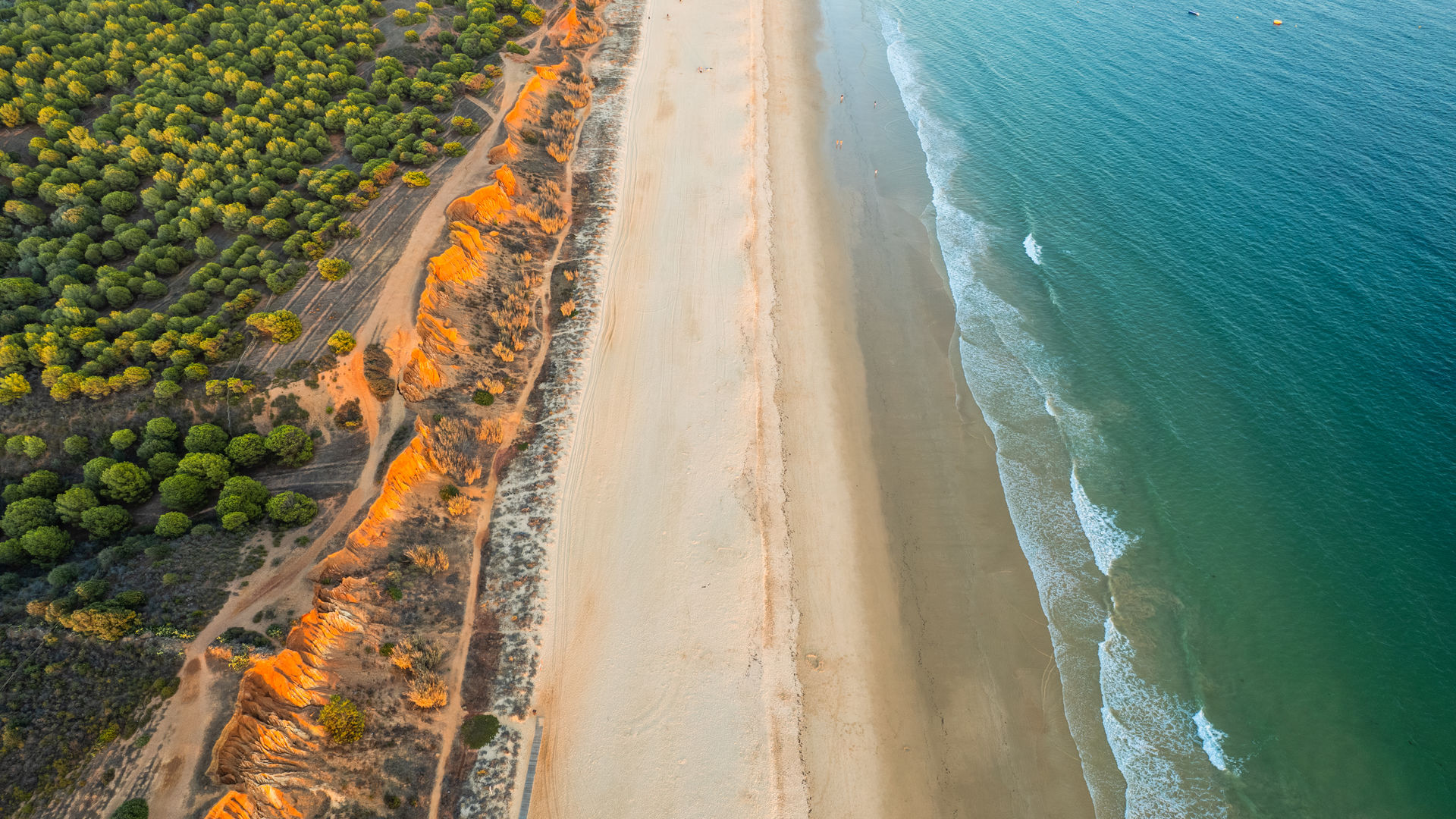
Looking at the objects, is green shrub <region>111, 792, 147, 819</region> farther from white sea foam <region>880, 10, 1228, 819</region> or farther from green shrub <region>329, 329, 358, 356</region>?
white sea foam <region>880, 10, 1228, 819</region>

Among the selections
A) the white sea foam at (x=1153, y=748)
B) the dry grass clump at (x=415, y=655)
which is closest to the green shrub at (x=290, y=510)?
the dry grass clump at (x=415, y=655)

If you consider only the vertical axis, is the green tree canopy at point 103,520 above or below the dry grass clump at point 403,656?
above

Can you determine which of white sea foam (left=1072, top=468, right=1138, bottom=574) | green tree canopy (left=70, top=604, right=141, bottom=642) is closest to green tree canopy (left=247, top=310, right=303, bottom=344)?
green tree canopy (left=70, top=604, right=141, bottom=642)

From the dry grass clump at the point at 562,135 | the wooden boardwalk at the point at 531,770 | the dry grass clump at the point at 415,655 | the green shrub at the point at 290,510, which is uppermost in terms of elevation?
the dry grass clump at the point at 562,135

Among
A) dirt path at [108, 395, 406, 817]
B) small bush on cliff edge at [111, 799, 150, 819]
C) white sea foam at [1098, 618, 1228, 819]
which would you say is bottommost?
white sea foam at [1098, 618, 1228, 819]

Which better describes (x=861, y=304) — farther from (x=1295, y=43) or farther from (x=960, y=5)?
(x=1295, y=43)

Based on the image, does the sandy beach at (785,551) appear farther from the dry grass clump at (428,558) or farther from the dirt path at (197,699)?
the dirt path at (197,699)
